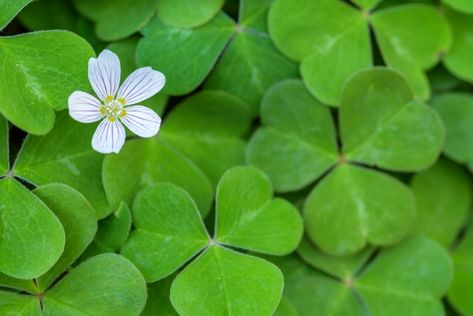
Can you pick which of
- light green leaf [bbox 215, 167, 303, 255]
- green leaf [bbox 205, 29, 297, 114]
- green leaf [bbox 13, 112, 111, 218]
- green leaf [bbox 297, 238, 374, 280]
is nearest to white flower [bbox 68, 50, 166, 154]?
green leaf [bbox 13, 112, 111, 218]

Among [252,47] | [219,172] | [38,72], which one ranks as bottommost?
[219,172]

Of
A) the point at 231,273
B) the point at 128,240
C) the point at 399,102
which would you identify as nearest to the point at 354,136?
the point at 399,102

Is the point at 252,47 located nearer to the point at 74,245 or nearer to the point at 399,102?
the point at 399,102

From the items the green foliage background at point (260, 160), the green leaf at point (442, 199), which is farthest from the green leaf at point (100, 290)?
the green leaf at point (442, 199)

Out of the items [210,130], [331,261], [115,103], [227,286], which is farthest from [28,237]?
[331,261]

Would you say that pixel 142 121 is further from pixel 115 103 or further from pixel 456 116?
pixel 456 116

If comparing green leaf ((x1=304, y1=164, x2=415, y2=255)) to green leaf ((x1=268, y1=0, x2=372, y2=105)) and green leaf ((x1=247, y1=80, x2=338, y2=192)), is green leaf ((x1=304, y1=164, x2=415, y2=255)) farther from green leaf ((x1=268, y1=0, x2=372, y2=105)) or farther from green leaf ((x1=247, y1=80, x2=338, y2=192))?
green leaf ((x1=268, y1=0, x2=372, y2=105))
